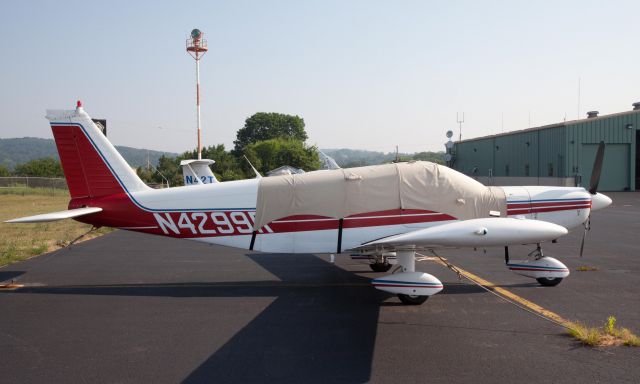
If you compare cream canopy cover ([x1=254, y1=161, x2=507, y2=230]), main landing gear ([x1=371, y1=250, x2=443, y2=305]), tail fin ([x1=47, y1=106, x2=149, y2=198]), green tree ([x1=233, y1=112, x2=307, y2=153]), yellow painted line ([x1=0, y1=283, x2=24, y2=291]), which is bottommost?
yellow painted line ([x1=0, y1=283, x2=24, y2=291])

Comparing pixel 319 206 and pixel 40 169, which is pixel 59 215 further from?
pixel 40 169

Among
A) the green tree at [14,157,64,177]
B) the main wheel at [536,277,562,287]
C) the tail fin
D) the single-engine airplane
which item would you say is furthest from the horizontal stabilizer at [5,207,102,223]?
the green tree at [14,157,64,177]

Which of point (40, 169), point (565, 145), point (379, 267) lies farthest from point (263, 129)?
point (379, 267)

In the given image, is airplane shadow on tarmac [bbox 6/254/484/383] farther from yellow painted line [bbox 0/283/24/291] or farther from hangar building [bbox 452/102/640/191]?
hangar building [bbox 452/102/640/191]

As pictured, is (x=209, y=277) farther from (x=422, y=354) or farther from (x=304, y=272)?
(x=422, y=354)

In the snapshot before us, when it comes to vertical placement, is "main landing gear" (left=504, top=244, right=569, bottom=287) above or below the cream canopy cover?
below

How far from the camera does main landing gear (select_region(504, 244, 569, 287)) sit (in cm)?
849

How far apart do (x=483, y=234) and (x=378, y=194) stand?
1.98 m

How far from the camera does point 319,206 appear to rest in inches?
326

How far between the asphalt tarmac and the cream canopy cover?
4.77ft

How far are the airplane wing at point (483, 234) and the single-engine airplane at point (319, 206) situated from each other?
31.6 inches

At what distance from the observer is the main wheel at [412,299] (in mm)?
7598

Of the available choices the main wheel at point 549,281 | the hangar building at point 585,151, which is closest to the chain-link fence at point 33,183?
the hangar building at point 585,151

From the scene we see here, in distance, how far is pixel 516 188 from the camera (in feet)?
29.0
